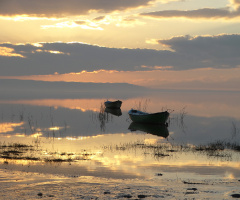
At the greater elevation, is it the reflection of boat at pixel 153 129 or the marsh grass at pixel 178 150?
the reflection of boat at pixel 153 129

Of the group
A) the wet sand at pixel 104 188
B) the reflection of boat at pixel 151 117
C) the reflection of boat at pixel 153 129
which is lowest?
the wet sand at pixel 104 188

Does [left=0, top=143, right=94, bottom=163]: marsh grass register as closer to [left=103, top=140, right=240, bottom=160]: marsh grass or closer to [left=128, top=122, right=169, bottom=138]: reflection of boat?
[left=103, top=140, right=240, bottom=160]: marsh grass

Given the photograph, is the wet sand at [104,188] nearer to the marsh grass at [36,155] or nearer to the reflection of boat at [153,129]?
the marsh grass at [36,155]

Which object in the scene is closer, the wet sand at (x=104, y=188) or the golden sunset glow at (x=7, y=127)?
the wet sand at (x=104, y=188)

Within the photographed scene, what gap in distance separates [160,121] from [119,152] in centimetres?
2066

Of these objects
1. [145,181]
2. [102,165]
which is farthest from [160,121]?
[145,181]

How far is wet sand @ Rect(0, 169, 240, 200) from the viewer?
12.1 m

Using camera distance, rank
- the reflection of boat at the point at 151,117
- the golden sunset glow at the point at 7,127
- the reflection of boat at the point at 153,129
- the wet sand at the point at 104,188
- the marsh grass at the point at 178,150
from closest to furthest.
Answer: the wet sand at the point at 104,188
the marsh grass at the point at 178,150
the golden sunset glow at the point at 7,127
the reflection of boat at the point at 153,129
the reflection of boat at the point at 151,117

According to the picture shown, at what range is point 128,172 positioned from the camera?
55.7 ft

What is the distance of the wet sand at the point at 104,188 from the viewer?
1205 centimetres

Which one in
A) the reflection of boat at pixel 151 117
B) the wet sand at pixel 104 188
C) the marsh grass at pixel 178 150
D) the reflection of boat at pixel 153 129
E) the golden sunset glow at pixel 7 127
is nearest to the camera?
the wet sand at pixel 104 188

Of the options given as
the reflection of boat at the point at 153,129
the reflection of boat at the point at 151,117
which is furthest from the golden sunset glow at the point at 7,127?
the reflection of boat at the point at 151,117

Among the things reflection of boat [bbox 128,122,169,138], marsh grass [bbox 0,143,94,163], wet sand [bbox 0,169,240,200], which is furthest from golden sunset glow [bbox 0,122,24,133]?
wet sand [bbox 0,169,240,200]

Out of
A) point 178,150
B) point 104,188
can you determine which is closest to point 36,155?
point 104,188
